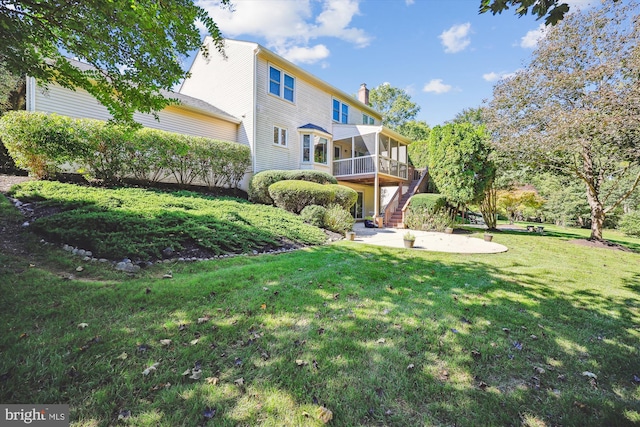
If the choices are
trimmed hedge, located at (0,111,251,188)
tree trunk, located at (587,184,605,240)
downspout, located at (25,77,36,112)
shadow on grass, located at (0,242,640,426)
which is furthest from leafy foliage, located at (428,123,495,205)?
downspout, located at (25,77,36,112)

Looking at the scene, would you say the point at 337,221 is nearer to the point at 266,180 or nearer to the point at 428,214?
the point at 266,180

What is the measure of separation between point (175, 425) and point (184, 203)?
289 inches

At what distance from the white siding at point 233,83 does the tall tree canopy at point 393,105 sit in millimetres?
23240

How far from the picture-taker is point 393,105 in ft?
111

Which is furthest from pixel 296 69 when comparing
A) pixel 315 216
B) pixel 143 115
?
pixel 315 216

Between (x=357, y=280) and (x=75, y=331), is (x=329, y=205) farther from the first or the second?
(x=75, y=331)

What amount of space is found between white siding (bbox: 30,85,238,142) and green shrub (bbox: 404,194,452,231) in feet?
34.2

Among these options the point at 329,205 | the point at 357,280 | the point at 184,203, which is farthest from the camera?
the point at 329,205

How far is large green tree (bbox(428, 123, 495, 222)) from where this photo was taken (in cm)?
1248

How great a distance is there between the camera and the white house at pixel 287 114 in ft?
44.9

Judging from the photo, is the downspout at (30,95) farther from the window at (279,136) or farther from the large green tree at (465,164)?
the large green tree at (465,164)

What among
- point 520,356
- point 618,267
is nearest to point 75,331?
point 520,356

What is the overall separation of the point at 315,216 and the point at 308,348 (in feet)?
24.9

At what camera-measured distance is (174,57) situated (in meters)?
4.79
